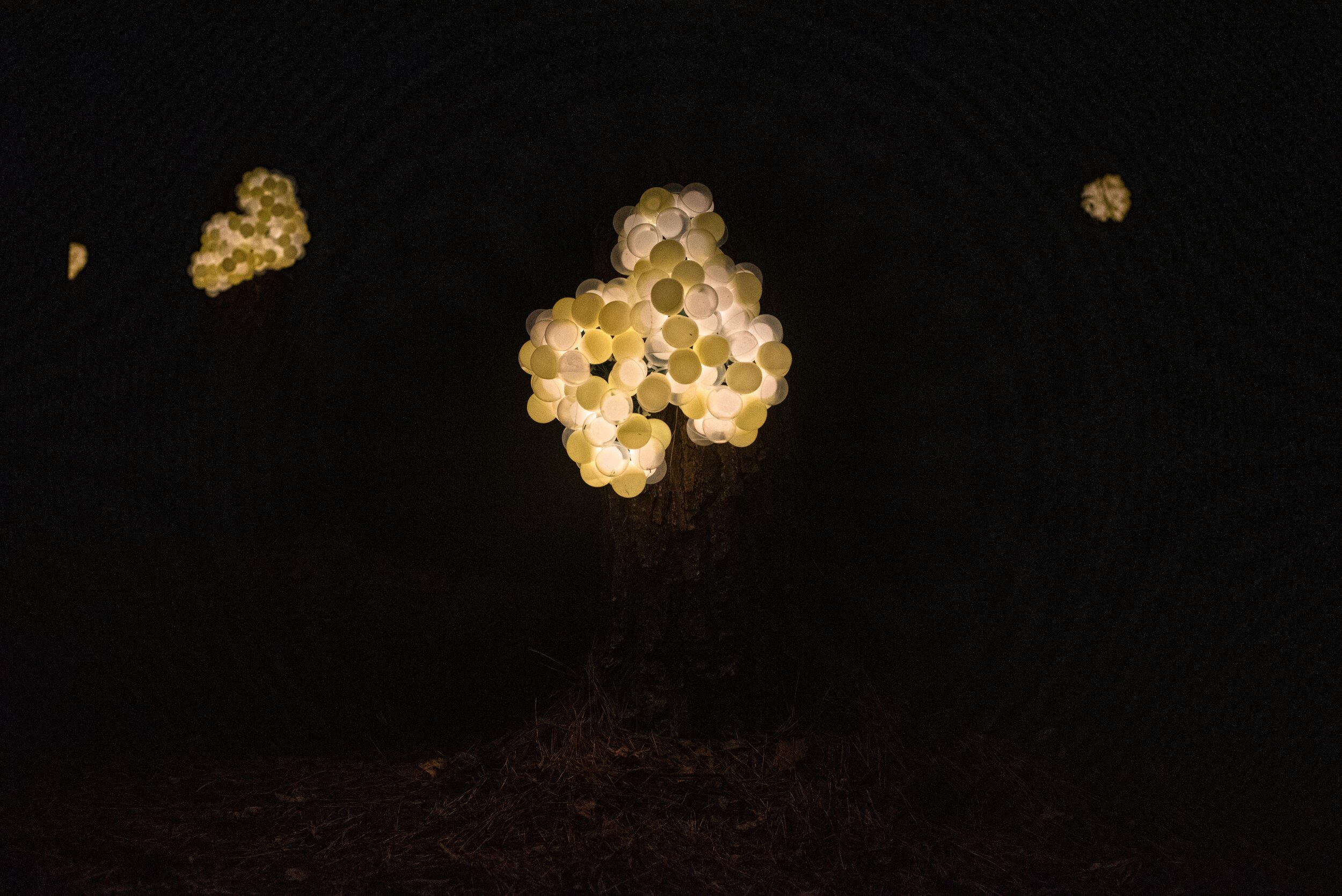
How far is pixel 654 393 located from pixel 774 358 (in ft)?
0.70

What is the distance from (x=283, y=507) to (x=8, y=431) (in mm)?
893

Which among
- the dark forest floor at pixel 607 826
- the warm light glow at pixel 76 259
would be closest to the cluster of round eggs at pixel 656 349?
the dark forest floor at pixel 607 826

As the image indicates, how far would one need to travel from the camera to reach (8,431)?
1.83 m

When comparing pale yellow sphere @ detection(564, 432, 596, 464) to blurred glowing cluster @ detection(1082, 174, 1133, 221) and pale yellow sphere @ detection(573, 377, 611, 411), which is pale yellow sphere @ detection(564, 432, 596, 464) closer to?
pale yellow sphere @ detection(573, 377, 611, 411)

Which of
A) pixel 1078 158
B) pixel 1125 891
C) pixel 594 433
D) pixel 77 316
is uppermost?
pixel 1078 158

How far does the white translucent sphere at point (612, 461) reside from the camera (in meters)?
1.04

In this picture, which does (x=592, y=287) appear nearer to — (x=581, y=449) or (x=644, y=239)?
(x=644, y=239)

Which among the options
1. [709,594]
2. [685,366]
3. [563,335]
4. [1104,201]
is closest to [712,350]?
[685,366]

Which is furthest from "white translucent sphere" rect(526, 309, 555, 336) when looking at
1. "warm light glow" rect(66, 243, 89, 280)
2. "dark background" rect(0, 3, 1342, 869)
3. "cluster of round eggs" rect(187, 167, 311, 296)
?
"warm light glow" rect(66, 243, 89, 280)

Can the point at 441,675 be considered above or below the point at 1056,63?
below

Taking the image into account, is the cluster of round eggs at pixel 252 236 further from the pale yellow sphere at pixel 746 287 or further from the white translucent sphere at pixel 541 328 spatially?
the pale yellow sphere at pixel 746 287

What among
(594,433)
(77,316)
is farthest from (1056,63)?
(77,316)

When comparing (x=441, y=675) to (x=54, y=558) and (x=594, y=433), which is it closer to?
(x=594, y=433)

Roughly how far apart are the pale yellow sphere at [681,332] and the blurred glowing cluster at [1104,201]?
137 cm
